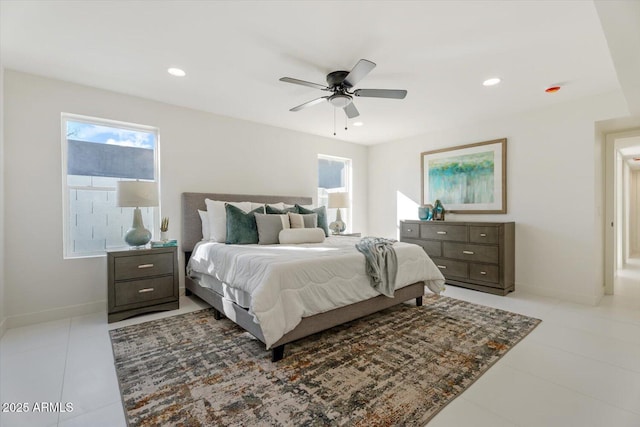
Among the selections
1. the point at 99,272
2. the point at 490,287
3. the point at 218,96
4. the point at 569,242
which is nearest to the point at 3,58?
the point at 218,96

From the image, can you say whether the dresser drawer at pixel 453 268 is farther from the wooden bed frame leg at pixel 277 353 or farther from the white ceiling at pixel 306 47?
the wooden bed frame leg at pixel 277 353

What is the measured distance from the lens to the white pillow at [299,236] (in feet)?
11.2

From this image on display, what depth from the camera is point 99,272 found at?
329 centimetres

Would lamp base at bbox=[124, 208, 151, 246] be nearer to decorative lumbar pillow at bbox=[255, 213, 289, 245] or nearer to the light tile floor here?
the light tile floor

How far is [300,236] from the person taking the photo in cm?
346

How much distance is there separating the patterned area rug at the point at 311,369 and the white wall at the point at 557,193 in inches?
49.7

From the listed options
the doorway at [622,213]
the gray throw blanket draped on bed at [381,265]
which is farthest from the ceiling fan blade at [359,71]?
the doorway at [622,213]

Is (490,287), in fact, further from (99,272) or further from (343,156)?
(99,272)

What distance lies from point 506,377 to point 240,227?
2.80 m

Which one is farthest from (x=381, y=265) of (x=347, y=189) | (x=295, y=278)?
(x=347, y=189)

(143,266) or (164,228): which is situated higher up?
(164,228)

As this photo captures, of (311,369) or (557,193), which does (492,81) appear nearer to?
(557,193)

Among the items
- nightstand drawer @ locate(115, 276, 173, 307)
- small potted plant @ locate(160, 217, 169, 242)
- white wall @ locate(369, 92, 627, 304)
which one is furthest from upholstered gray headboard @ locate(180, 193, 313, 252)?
white wall @ locate(369, 92, 627, 304)

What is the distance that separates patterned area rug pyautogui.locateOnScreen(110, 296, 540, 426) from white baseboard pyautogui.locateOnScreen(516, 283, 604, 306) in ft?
3.85
